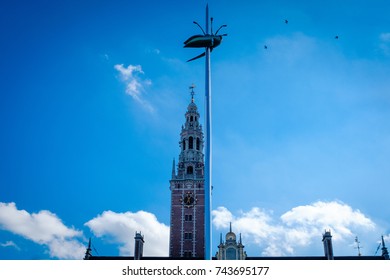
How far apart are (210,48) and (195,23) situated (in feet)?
7.54

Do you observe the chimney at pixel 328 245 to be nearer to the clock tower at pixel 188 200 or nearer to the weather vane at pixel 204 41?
the clock tower at pixel 188 200

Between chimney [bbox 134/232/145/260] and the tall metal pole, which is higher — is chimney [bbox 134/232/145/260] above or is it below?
above

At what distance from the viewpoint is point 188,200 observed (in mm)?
79062

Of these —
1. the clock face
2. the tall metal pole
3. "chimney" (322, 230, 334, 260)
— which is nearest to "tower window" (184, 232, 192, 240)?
the clock face

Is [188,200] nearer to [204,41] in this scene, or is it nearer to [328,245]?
[328,245]

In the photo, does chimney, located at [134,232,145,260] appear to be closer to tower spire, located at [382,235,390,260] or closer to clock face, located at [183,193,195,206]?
clock face, located at [183,193,195,206]

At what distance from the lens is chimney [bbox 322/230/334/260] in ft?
236

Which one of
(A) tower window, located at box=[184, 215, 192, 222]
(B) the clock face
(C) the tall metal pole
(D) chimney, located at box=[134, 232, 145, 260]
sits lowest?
(C) the tall metal pole

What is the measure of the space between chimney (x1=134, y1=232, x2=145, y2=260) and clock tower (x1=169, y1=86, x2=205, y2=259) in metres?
5.17

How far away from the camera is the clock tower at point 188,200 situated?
75.6 metres

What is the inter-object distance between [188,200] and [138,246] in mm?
12262

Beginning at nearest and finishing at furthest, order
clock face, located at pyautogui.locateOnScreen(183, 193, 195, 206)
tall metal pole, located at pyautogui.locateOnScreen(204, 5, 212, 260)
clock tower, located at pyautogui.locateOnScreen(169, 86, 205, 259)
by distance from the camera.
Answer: tall metal pole, located at pyautogui.locateOnScreen(204, 5, 212, 260) → clock tower, located at pyautogui.locateOnScreen(169, 86, 205, 259) → clock face, located at pyautogui.locateOnScreen(183, 193, 195, 206)
